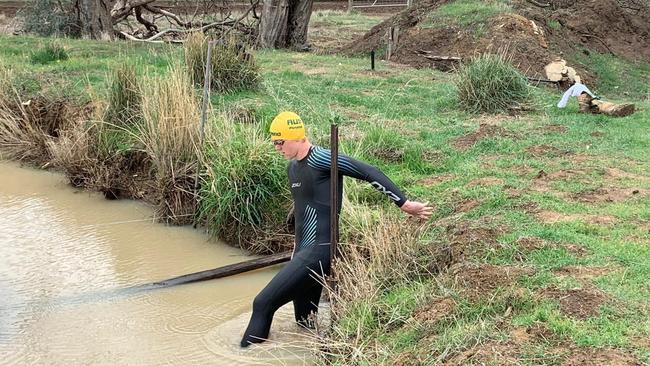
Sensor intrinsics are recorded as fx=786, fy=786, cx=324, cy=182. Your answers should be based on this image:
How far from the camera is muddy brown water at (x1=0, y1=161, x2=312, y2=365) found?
18.8 feet

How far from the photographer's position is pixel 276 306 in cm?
558

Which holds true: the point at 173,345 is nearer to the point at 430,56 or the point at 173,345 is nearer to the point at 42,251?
the point at 42,251

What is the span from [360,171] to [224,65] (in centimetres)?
693

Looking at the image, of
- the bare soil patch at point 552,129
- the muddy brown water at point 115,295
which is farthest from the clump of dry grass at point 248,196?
the bare soil patch at point 552,129

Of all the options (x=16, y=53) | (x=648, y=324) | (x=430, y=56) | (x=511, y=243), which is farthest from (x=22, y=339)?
(x=430, y=56)

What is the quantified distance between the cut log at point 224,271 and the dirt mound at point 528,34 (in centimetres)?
931

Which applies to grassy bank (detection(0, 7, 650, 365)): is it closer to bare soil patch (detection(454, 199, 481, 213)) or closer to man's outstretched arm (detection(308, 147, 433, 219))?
bare soil patch (detection(454, 199, 481, 213))

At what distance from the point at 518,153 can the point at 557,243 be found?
3218 millimetres

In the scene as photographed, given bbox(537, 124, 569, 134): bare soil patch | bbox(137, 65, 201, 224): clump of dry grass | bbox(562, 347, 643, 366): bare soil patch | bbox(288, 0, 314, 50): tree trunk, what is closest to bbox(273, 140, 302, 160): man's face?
bbox(562, 347, 643, 366): bare soil patch

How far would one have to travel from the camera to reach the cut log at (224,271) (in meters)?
7.04

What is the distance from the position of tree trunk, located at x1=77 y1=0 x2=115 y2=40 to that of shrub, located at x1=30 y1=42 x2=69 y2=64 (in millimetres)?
5122

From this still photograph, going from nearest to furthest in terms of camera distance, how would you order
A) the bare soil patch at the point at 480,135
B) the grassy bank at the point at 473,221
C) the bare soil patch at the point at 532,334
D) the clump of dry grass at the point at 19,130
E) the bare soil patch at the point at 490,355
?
the bare soil patch at the point at 490,355
the bare soil patch at the point at 532,334
the grassy bank at the point at 473,221
the bare soil patch at the point at 480,135
the clump of dry grass at the point at 19,130

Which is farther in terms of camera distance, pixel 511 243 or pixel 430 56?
pixel 430 56

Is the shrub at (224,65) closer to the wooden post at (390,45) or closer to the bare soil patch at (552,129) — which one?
the bare soil patch at (552,129)
